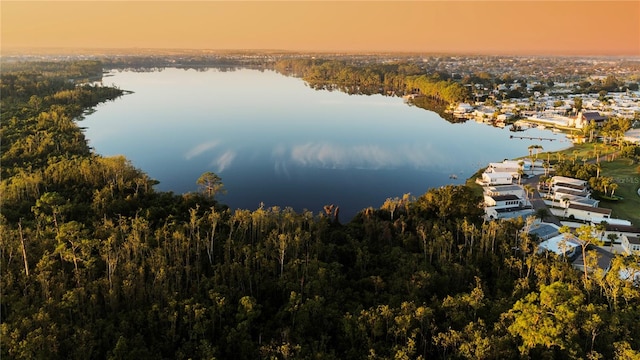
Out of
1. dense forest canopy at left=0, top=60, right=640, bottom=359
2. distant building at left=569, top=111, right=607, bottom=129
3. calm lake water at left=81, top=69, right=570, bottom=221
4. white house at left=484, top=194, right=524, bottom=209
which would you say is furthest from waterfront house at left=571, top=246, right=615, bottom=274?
distant building at left=569, top=111, right=607, bottom=129

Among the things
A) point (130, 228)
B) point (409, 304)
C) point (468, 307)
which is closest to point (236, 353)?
point (409, 304)

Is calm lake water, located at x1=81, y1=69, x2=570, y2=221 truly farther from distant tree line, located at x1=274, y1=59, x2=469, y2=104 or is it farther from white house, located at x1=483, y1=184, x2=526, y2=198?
distant tree line, located at x1=274, y1=59, x2=469, y2=104

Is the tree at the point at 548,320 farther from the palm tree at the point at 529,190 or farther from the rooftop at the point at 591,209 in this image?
the palm tree at the point at 529,190

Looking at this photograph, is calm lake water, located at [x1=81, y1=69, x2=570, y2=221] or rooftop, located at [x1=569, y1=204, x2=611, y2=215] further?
calm lake water, located at [x1=81, y1=69, x2=570, y2=221]

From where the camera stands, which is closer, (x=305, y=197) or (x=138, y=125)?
(x=305, y=197)

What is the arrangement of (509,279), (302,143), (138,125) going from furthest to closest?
1. (138,125)
2. (302,143)
3. (509,279)

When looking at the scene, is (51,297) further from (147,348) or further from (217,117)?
(217,117)
